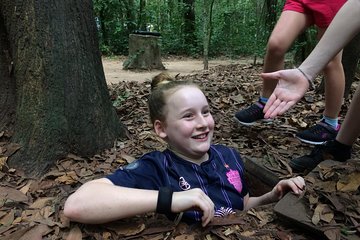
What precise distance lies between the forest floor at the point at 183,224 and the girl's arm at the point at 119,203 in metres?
0.12

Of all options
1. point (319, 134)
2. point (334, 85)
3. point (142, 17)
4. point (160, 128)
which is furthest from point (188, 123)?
point (142, 17)

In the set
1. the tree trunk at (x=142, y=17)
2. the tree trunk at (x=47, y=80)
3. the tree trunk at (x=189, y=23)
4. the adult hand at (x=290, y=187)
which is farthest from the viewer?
the tree trunk at (x=189, y=23)

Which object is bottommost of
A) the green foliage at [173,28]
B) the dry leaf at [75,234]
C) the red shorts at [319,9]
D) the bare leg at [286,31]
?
the green foliage at [173,28]

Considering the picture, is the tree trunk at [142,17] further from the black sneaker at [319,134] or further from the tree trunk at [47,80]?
the black sneaker at [319,134]

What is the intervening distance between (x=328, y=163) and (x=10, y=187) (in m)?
1.95

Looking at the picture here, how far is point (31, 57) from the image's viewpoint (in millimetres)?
2502

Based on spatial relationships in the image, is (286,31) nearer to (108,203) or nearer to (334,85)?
(334,85)

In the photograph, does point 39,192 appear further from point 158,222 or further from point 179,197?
point 179,197

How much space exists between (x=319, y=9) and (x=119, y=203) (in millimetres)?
2250

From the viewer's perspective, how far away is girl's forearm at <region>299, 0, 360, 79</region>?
1.90 m

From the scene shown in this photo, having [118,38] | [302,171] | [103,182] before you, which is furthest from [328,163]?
[118,38]

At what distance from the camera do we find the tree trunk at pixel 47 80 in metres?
2.50

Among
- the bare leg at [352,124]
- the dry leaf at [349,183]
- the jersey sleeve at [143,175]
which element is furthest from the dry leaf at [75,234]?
the bare leg at [352,124]

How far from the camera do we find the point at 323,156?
240 centimetres
